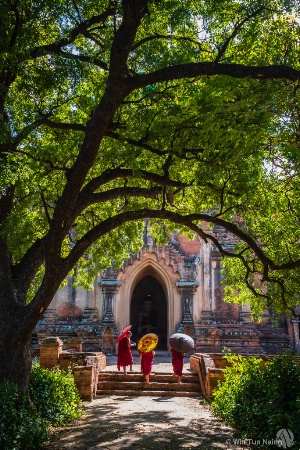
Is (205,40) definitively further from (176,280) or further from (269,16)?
(176,280)

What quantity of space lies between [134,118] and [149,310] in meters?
14.4

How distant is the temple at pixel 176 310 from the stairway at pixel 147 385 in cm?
565

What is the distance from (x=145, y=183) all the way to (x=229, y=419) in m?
5.62

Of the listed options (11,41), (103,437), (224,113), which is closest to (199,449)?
(103,437)

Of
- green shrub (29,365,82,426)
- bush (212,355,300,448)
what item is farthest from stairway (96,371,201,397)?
bush (212,355,300,448)

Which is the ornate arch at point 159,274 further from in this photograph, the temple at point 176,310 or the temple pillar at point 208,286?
the temple pillar at point 208,286

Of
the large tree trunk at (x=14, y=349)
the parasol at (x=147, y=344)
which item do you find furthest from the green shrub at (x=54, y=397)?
the parasol at (x=147, y=344)

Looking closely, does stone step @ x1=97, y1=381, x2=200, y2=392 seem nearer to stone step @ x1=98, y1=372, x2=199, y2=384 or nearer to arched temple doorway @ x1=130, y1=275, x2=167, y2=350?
stone step @ x1=98, y1=372, x2=199, y2=384

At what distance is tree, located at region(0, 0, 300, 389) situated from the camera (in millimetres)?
6980

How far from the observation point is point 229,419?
854cm


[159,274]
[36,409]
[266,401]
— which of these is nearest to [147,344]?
[36,409]

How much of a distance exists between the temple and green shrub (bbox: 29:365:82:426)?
873 centimetres

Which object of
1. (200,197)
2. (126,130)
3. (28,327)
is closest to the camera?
(28,327)

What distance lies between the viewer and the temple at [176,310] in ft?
62.7
